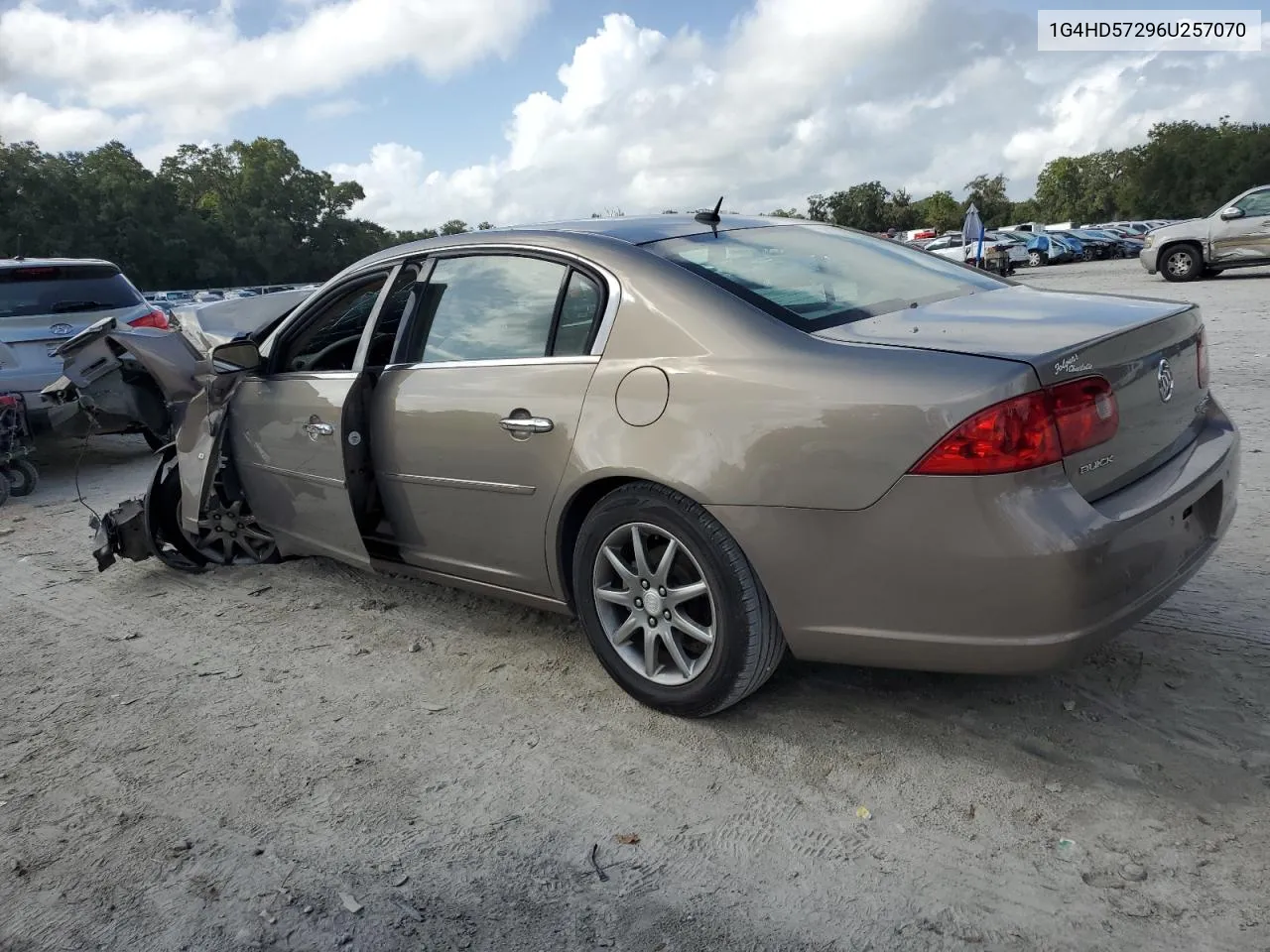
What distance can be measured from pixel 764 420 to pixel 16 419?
264 inches

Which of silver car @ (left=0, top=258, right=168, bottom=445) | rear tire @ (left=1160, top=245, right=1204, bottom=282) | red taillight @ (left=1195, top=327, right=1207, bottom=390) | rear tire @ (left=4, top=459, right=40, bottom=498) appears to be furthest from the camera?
rear tire @ (left=1160, top=245, right=1204, bottom=282)

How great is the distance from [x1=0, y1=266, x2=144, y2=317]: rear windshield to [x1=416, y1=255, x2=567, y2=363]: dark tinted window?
234 inches

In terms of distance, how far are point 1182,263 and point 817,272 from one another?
18116mm

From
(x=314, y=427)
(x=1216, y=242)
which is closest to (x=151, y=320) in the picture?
(x=314, y=427)

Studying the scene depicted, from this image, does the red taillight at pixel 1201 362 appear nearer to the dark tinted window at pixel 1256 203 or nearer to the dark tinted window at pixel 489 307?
the dark tinted window at pixel 489 307

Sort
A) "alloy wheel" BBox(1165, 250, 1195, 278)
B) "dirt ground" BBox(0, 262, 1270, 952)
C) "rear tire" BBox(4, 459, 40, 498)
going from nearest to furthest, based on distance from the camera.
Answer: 1. "dirt ground" BBox(0, 262, 1270, 952)
2. "rear tire" BBox(4, 459, 40, 498)
3. "alloy wheel" BBox(1165, 250, 1195, 278)

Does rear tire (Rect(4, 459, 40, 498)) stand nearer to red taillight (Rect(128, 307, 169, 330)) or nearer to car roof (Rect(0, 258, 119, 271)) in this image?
red taillight (Rect(128, 307, 169, 330))

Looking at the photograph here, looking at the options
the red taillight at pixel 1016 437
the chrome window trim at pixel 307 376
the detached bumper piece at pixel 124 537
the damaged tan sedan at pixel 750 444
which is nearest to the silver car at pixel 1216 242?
the damaged tan sedan at pixel 750 444

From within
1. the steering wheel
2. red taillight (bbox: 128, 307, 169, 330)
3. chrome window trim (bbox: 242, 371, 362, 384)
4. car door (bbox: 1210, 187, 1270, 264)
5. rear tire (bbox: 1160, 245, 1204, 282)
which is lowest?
rear tire (bbox: 1160, 245, 1204, 282)

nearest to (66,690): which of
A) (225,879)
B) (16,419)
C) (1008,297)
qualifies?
(225,879)


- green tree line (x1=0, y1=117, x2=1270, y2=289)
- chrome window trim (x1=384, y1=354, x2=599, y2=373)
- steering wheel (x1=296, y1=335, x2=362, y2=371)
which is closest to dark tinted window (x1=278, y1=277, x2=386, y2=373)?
steering wheel (x1=296, y1=335, x2=362, y2=371)

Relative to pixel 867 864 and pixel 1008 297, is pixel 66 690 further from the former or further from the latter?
pixel 1008 297

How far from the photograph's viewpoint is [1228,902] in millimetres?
2186

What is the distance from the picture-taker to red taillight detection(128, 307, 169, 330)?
27.9ft
